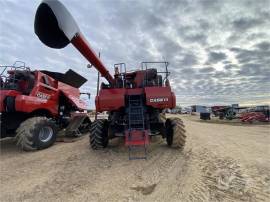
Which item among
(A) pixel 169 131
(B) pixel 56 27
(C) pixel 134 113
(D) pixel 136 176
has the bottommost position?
(D) pixel 136 176

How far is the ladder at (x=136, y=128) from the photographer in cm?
591

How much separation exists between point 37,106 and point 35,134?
129 cm

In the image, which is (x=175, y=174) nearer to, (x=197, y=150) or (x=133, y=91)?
(x=197, y=150)

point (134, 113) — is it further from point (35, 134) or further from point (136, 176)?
point (35, 134)

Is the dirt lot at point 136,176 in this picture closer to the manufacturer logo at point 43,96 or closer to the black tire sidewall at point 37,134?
the black tire sidewall at point 37,134

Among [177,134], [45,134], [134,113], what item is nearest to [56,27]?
[134,113]

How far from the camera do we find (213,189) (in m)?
3.69

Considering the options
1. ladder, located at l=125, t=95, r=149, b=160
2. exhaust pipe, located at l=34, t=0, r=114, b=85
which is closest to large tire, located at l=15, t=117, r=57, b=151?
ladder, located at l=125, t=95, r=149, b=160

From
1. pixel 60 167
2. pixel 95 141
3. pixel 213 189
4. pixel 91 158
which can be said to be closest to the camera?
pixel 213 189

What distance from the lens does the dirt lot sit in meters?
3.58

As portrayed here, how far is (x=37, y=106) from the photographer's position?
786 centimetres

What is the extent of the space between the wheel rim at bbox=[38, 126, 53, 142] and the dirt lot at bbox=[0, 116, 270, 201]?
0.97 meters

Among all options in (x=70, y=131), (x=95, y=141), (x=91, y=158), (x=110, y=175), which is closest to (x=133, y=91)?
(x=95, y=141)

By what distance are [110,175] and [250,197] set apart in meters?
2.65
